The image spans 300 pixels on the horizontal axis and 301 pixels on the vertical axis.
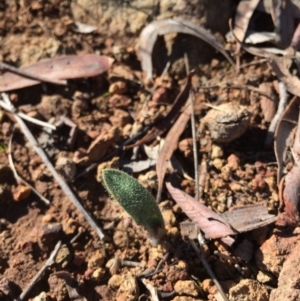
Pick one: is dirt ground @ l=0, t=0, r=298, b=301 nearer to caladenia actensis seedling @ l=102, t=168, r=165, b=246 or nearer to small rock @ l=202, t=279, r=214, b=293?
small rock @ l=202, t=279, r=214, b=293

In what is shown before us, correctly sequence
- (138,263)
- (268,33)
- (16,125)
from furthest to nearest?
(268,33)
(16,125)
(138,263)

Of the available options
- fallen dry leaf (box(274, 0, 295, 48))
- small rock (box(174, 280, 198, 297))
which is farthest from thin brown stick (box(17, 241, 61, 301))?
fallen dry leaf (box(274, 0, 295, 48))

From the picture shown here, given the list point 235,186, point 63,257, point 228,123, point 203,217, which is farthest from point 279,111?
point 63,257

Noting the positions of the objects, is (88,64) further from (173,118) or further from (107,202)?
(107,202)

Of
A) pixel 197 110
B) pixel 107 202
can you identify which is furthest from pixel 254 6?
pixel 107 202

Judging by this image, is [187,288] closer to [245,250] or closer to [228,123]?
[245,250]

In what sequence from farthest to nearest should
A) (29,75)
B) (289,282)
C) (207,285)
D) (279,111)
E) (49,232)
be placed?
(29,75)
(279,111)
(49,232)
(207,285)
(289,282)

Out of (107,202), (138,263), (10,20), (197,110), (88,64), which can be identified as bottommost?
(138,263)
